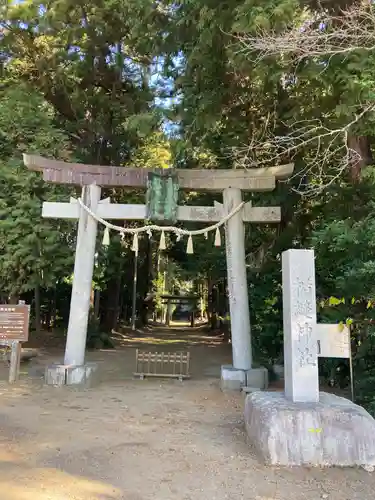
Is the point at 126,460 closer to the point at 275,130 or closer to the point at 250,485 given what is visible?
the point at 250,485

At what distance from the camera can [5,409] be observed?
7.19m

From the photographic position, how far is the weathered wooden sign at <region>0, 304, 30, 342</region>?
31.4ft

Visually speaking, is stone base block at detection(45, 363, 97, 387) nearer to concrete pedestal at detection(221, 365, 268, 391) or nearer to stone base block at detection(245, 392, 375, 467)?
concrete pedestal at detection(221, 365, 268, 391)

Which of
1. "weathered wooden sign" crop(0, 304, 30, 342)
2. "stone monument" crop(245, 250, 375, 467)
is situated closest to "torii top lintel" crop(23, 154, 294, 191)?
"weathered wooden sign" crop(0, 304, 30, 342)

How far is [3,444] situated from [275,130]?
9713mm

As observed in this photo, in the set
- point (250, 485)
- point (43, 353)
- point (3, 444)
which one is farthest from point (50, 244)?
point (250, 485)

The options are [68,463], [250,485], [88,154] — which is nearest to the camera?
[250,485]

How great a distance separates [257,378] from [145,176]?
4.68 m

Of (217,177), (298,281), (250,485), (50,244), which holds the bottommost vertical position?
(250,485)

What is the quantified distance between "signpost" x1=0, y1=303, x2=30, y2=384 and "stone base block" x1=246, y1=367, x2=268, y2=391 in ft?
15.0

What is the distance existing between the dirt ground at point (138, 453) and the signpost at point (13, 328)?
91 centimetres

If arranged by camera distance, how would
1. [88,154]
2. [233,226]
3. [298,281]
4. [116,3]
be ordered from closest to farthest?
[298,281], [233,226], [116,3], [88,154]

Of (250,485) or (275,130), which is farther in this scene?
(275,130)

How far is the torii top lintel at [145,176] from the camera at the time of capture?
9.66 meters
